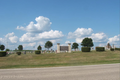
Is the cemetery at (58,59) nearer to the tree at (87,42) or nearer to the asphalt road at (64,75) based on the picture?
the asphalt road at (64,75)

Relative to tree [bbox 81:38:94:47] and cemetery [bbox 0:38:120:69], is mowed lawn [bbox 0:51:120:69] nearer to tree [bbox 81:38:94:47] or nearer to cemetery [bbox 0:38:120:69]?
cemetery [bbox 0:38:120:69]

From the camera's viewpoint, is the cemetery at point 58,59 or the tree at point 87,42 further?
the tree at point 87,42

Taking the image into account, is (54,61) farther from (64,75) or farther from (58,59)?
(64,75)

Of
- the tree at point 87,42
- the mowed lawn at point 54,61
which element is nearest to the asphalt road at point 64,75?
the mowed lawn at point 54,61

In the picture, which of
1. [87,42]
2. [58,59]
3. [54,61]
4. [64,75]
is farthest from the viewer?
[87,42]

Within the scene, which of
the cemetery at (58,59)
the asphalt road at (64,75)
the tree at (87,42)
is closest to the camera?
the asphalt road at (64,75)

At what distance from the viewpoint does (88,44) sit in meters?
76.9

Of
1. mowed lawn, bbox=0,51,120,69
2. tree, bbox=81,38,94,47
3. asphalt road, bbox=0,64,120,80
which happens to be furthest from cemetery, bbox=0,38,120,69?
tree, bbox=81,38,94,47

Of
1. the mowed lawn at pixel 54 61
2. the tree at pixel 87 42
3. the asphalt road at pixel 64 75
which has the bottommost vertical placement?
the mowed lawn at pixel 54 61

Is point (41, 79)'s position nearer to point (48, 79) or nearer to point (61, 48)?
point (48, 79)

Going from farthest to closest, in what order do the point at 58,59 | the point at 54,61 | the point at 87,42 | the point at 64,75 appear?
1. the point at 87,42
2. the point at 58,59
3. the point at 54,61
4. the point at 64,75

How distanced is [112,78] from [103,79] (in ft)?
2.19

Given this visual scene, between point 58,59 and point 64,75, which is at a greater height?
point 64,75

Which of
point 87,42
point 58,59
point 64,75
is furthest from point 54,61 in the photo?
point 87,42
